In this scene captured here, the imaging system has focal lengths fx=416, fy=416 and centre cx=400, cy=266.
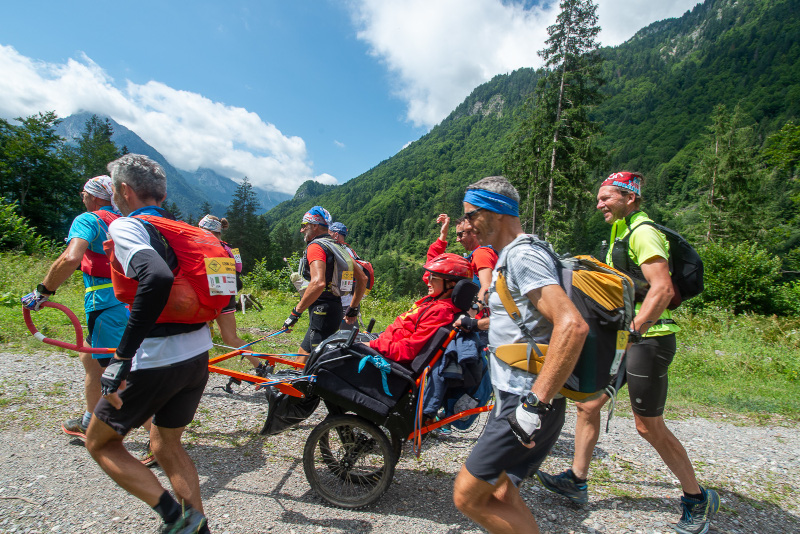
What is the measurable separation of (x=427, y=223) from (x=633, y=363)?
406 ft

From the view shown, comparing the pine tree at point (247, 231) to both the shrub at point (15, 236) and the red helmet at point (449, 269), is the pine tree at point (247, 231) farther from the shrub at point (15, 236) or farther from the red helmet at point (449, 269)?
the red helmet at point (449, 269)

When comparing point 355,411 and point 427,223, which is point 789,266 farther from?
point 427,223

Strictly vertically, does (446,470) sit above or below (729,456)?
below

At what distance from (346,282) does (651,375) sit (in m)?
3.04

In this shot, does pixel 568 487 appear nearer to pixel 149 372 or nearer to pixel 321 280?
pixel 321 280

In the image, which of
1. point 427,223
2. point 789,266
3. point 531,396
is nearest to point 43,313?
point 531,396

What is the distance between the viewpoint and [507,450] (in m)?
1.98

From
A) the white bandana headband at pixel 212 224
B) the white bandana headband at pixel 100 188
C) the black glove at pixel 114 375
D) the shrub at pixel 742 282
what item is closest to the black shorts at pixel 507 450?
the black glove at pixel 114 375

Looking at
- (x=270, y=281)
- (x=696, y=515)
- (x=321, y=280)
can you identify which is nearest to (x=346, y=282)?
(x=321, y=280)

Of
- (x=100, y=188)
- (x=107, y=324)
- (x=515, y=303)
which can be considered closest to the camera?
(x=515, y=303)

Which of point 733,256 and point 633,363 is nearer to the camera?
point 633,363

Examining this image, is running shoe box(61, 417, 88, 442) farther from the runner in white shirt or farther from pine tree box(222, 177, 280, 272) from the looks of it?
pine tree box(222, 177, 280, 272)

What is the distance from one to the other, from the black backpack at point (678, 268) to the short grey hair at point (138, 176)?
3248mm

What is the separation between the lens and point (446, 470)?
381cm
